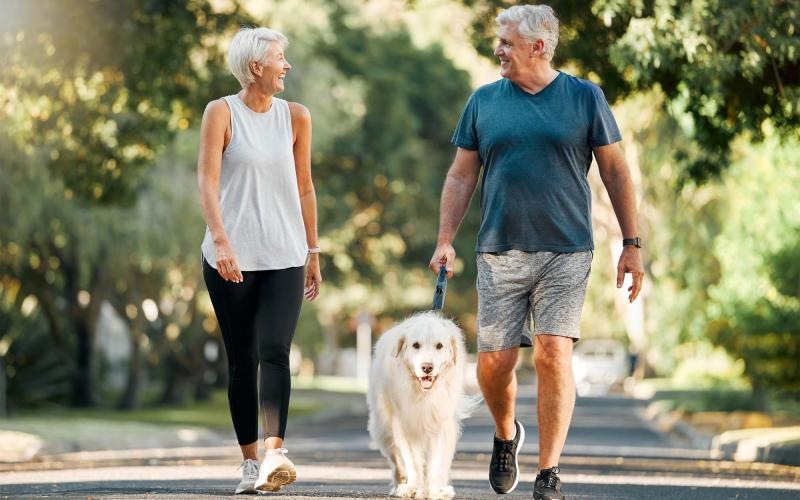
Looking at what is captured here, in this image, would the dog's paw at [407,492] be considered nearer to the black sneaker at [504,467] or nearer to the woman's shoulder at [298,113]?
the black sneaker at [504,467]

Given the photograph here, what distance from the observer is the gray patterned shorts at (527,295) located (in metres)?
8.10

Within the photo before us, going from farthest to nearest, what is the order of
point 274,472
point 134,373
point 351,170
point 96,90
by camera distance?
point 351,170, point 134,373, point 96,90, point 274,472

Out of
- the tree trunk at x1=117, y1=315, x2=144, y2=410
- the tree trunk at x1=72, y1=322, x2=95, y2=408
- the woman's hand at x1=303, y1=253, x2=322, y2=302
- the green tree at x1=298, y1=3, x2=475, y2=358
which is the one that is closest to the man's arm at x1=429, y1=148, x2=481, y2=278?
the woman's hand at x1=303, y1=253, x2=322, y2=302

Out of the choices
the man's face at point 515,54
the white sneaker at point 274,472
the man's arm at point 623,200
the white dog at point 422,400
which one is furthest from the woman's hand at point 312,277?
the man's arm at point 623,200

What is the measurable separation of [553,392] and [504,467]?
0.64 meters

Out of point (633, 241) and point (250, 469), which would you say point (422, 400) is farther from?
point (633, 241)

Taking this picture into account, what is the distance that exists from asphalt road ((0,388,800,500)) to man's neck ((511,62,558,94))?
6.77ft

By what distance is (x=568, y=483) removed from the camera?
11.5m

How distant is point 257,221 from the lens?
8133 millimetres

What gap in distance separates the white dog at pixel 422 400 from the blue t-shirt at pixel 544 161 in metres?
0.56

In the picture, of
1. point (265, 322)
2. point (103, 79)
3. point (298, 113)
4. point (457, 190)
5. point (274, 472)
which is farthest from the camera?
point (103, 79)

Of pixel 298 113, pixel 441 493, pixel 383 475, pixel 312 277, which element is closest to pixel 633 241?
pixel 441 493

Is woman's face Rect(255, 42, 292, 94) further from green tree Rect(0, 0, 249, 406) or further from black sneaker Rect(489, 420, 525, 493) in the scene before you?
green tree Rect(0, 0, 249, 406)

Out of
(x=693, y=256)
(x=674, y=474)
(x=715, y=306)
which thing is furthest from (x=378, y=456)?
(x=693, y=256)
